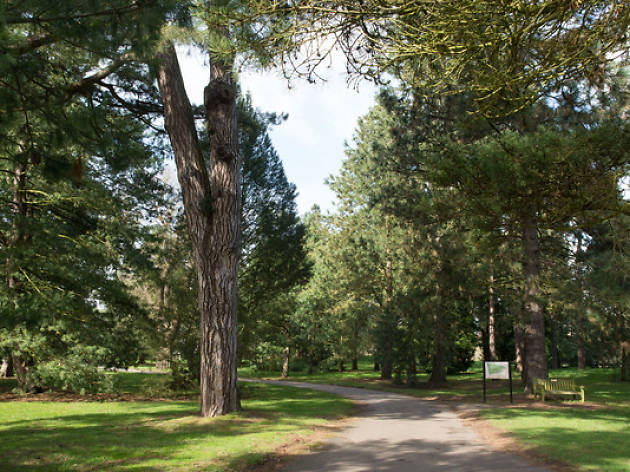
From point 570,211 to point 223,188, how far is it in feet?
23.2

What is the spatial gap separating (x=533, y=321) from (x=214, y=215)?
1215 cm

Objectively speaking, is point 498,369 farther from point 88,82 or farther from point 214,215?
point 88,82

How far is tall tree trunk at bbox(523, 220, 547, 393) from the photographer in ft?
53.0

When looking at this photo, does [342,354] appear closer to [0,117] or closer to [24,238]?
[24,238]

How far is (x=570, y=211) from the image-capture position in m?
7.91

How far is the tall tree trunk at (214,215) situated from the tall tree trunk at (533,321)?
10.9 metres

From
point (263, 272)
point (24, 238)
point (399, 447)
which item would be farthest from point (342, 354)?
point (399, 447)

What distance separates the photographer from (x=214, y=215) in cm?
1062

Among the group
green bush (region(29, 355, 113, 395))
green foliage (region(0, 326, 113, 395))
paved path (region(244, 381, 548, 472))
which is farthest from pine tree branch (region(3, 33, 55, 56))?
green bush (region(29, 355, 113, 395))

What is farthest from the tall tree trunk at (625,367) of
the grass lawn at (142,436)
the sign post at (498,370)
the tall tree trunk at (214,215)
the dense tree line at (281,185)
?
the tall tree trunk at (214,215)

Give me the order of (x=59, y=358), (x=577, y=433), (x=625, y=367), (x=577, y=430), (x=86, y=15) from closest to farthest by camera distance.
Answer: (x=86, y=15), (x=577, y=433), (x=577, y=430), (x=59, y=358), (x=625, y=367)

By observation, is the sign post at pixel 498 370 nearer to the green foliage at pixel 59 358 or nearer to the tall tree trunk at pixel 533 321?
the tall tree trunk at pixel 533 321

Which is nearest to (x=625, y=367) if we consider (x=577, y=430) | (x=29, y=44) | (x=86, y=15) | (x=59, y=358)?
(x=577, y=430)

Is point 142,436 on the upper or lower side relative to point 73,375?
lower
